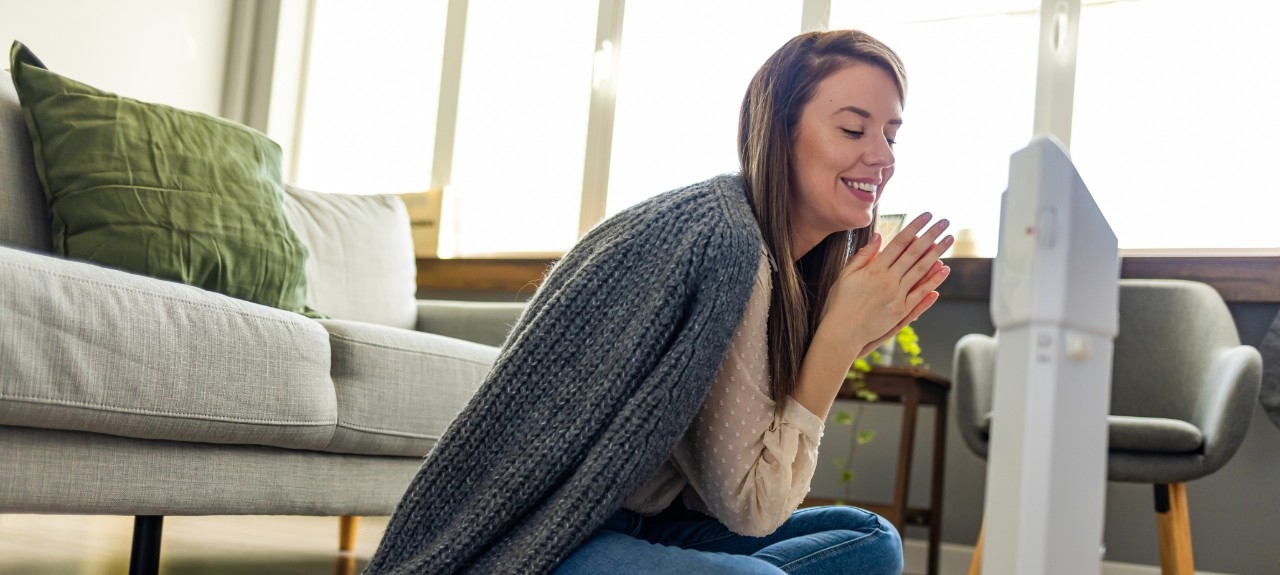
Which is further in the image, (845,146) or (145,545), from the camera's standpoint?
(145,545)

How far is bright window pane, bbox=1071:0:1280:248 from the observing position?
9.60ft

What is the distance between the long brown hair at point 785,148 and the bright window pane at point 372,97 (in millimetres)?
2849

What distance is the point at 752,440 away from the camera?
1084 mm

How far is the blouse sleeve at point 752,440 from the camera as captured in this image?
108cm

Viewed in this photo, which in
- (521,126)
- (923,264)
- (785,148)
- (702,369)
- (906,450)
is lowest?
Result: (906,450)

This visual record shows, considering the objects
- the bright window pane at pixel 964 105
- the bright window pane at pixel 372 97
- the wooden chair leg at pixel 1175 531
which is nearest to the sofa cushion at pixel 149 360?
the wooden chair leg at pixel 1175 531

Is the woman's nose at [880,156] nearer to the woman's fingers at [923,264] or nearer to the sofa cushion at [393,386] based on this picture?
the woman's fingers at [923,264]

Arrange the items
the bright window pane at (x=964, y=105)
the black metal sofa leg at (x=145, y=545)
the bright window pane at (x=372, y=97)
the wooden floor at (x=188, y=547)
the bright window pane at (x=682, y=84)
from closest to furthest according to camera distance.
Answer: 1. the black metal sofa leg at (x=145, y=545)
2. the wooden floor at (x=188, y=547)
3. the bright window pane at (x=964, y=105)
4. the bright window pane at (x=682, y=84)
5. the bright window pane at (x=372, y=97)

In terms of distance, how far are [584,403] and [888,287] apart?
13.1 inches

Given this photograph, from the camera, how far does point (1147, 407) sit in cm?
269

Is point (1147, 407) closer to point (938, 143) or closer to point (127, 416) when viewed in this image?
point (938, 143)

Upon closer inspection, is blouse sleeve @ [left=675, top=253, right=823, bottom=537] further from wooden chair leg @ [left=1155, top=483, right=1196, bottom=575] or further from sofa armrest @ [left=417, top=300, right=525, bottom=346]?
wooden chair leg @ [left=1155, top=483, right=1196, bottom=575]

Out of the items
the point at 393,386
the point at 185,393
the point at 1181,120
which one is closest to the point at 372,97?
the point at 393,386

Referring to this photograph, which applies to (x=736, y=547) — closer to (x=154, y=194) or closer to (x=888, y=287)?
(x=888, y=287)
